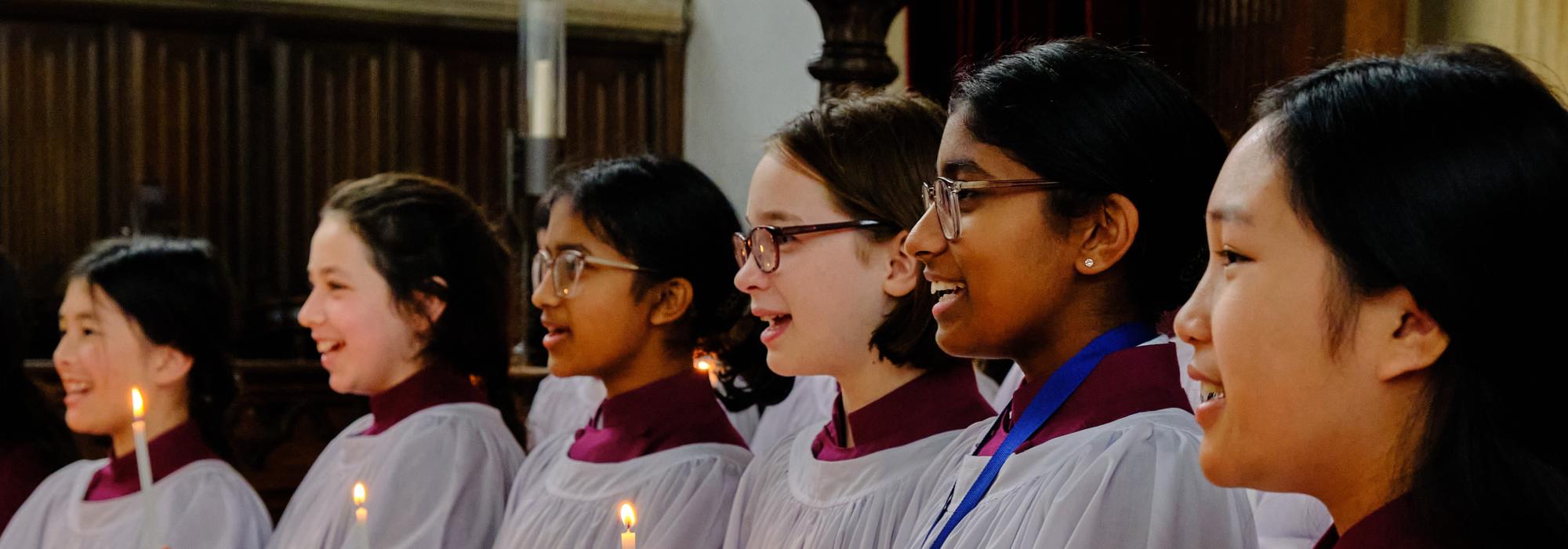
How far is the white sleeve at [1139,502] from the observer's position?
1.40 meters

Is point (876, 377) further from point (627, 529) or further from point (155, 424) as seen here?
point (155, 424)

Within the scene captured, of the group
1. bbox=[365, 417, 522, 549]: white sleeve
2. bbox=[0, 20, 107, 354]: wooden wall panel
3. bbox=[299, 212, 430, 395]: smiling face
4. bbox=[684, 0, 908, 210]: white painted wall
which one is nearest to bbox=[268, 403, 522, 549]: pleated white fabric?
bbox=[365, 417, 522, 549]: white sleeve

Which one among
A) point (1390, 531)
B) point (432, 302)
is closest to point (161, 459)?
point (432, 302)

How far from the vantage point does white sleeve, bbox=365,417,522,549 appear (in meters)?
2.62

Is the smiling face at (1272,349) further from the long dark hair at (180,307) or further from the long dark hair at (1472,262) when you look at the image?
the long dark hair at (180,307)

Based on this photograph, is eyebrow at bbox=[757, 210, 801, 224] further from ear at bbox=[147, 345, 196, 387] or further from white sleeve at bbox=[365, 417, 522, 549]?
ear at bbox=[147, 345, 196, 387]

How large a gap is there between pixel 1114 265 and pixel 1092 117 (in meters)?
0.16

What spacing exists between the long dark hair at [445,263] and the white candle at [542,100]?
97cm

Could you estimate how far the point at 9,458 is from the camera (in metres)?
3.52

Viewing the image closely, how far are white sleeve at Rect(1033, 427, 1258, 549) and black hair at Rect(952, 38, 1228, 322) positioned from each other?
0.62ft

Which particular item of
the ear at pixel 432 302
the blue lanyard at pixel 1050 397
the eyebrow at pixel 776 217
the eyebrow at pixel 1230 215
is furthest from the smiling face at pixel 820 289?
the ear at pixel 432 302

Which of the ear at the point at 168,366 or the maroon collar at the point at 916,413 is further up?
the maroon collar at the point at 916,413

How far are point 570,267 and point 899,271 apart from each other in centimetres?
74

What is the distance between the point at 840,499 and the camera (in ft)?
6.51
